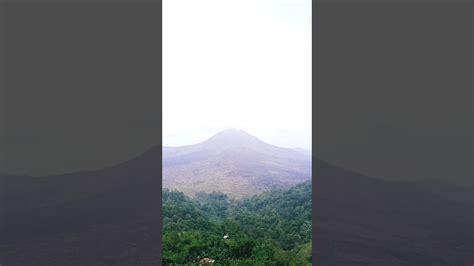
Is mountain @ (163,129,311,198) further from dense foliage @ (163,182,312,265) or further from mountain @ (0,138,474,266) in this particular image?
mountain @ (0,138,474,266)

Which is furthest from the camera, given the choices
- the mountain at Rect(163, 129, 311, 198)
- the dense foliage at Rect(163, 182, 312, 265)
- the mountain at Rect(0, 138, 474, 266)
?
the mountain at Rect(163, 129, 311, 198)

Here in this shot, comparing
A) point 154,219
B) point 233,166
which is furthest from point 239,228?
point 154,219

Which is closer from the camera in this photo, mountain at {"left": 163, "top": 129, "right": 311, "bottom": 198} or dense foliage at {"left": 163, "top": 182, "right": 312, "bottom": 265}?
dense foliage at {"left": 163, "top": 182, "right": 312, "bottom": 265}

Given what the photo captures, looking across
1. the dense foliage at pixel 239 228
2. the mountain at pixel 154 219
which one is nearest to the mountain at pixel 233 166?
the dense foliage at pixel 239 228

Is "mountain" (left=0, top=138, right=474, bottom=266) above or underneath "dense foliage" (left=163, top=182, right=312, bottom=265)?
above

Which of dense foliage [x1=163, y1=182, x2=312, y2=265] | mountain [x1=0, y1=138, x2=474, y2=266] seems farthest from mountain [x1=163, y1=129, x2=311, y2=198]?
mountain [x1=0, y1=138, x2=474, y2=266]

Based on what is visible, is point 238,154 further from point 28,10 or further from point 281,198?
point 28,10
